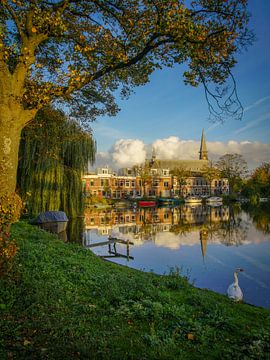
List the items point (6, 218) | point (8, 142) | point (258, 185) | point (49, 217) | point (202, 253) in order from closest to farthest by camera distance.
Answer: point (6, 218)
point (8, 142)
point (202, 253)
point (49, 217)
point (258, 185)

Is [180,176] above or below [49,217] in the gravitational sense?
above

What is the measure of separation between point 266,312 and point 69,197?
20548 mm

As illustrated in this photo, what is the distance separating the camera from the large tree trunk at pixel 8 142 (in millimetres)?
5246

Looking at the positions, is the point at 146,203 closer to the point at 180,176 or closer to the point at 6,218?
the point at 180,176

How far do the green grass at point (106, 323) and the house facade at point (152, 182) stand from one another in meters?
54.0

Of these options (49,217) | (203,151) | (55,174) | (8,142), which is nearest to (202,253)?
(49,217)

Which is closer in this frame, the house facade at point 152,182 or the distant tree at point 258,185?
the house facade at point 152,182

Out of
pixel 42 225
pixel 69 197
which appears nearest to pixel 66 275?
Answer: pixel 42 225

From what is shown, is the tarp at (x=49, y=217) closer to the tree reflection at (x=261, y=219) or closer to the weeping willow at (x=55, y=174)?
the weeping willow at (x=55, y=174)

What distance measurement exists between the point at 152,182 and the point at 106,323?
74.6m

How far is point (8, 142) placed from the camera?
5.32 meters

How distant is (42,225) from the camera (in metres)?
21.1

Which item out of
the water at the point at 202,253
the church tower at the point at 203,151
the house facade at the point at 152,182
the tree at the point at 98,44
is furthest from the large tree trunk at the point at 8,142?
the church tower at the point at 203,151

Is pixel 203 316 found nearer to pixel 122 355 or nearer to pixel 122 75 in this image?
pixel 122 355
